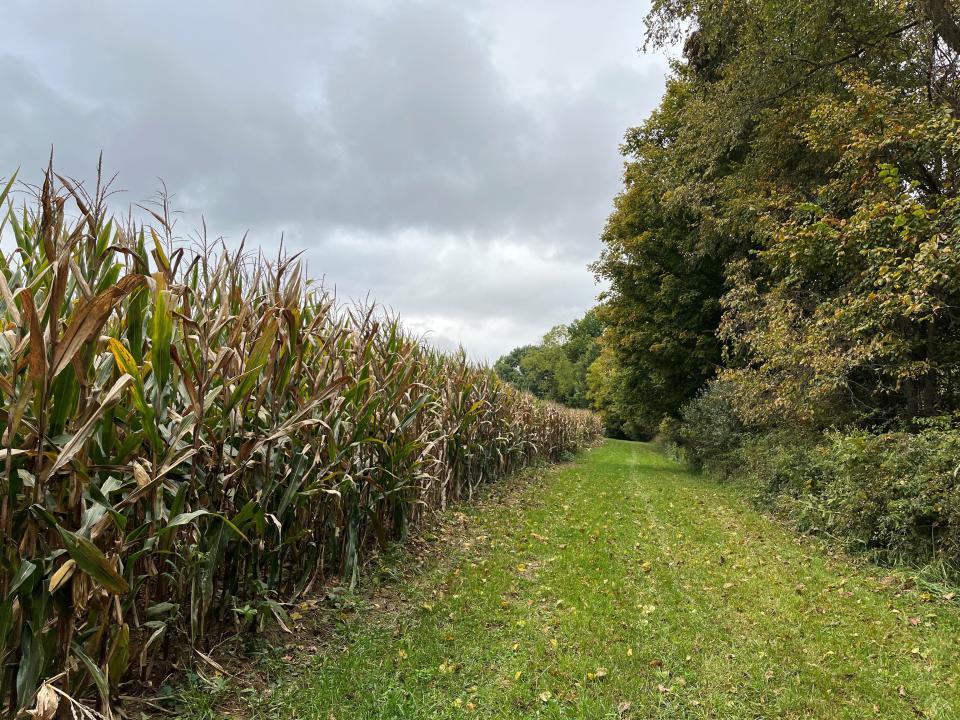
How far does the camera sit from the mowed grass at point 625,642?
287 cm

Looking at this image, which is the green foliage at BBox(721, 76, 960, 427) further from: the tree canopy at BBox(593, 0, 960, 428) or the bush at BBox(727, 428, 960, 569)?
the bush at BBox(727, 428, 960, 569)

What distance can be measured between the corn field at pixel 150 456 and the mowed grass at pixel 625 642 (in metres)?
0.54

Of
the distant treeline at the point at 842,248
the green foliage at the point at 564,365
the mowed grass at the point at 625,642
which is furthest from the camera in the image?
the green foliage at the point at 564,365

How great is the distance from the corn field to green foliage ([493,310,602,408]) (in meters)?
43.6

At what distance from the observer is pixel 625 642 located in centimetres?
361

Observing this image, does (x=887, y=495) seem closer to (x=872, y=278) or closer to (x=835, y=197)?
(x=872, y=278)

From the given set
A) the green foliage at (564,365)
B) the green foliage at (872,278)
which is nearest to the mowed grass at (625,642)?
the green foliage at (872,278)

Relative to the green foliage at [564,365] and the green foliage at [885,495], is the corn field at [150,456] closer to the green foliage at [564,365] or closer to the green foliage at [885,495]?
the green foliage at [885,495]

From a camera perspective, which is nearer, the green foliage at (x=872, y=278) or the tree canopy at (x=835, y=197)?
the green foliage at (x=872, y=278)

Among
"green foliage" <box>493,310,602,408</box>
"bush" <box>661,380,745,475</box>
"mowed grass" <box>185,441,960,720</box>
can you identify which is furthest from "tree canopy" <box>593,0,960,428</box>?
"green foliage" <box>493,310,602,408</box>

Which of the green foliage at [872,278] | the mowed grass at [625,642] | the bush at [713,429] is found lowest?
the mowed grass at [625,642]

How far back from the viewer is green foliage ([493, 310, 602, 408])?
53188mm

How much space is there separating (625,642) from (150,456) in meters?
3.21

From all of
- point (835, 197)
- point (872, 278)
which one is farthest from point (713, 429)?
point (872, 278)
